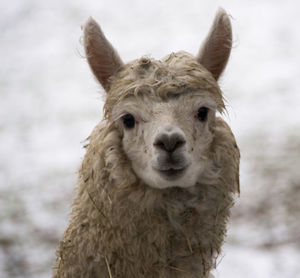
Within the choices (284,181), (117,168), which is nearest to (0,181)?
(284,181)

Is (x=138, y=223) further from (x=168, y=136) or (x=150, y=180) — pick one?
(x=168, y=136)

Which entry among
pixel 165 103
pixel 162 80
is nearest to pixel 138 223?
pixel 165 103

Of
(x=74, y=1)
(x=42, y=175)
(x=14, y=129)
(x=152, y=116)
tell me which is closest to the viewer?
(x=152, y=116)

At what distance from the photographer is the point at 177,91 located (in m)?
2.59

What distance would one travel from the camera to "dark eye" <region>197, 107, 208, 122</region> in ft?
8.79

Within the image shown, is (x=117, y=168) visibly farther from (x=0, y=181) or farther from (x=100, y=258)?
(x=0, y=181)

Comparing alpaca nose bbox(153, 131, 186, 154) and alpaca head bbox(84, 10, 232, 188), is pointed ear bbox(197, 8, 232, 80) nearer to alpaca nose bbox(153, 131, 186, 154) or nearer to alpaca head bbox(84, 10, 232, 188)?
alpaca head bbox(84, 10, 232, 188)

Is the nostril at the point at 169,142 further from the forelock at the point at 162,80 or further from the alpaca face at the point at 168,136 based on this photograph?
the forelock at the point at 162,80

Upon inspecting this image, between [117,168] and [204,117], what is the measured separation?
1.91 ft

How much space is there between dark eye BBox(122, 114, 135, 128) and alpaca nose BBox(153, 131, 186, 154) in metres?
0.32

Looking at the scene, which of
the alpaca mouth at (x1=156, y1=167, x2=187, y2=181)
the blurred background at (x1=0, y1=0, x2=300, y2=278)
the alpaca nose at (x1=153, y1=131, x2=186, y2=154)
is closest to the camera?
the alpaca nose at (x1=153, y1=131, x2=186, y2=154)

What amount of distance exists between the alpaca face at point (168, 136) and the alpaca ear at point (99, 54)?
27 centimetres

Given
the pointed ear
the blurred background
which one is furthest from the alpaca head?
the blurred background

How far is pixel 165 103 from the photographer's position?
2564 mm
